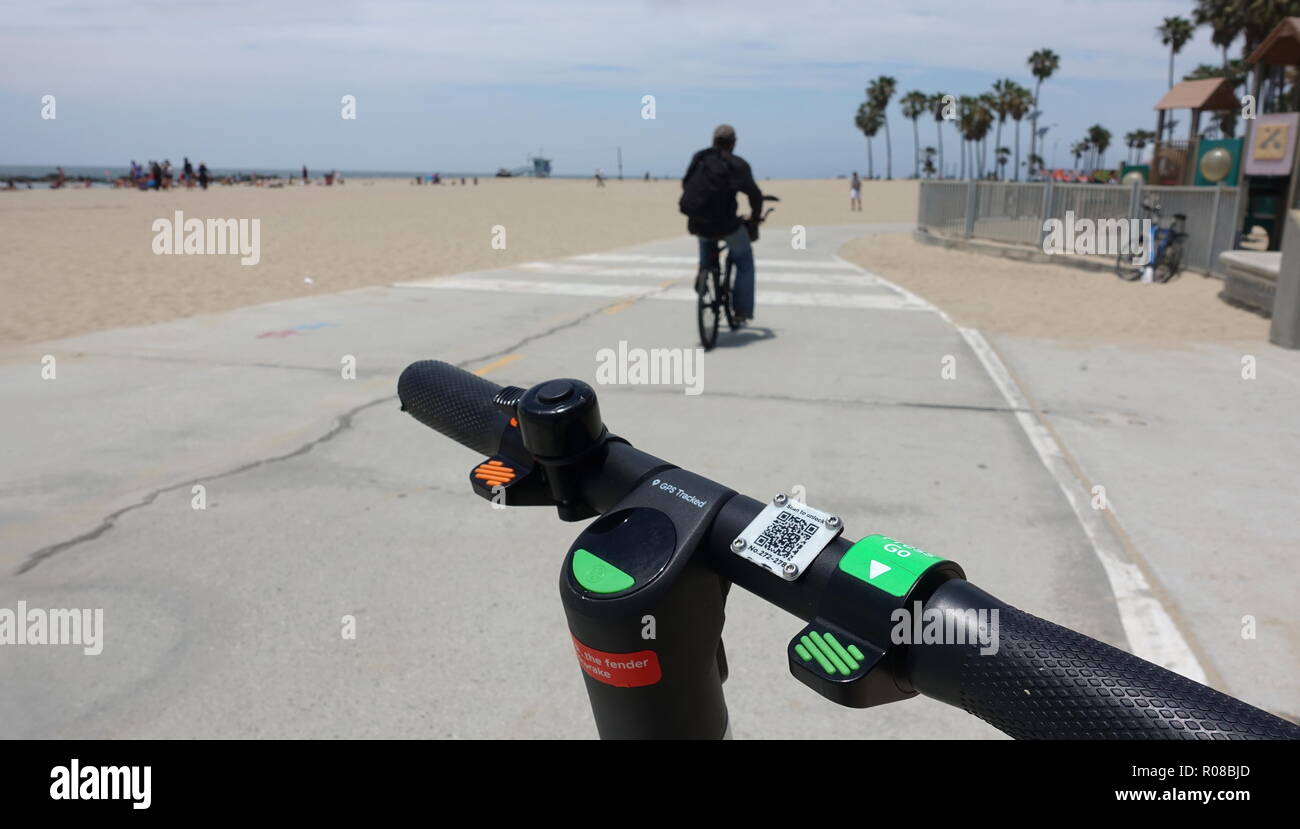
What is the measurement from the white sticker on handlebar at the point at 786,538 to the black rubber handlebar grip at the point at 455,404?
1.73 feet

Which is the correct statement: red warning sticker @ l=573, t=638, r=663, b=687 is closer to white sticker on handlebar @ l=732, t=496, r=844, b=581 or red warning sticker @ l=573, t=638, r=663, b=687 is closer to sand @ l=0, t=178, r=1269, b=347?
white sticker on handlebar @ l=732, t=496, r=844, b=581

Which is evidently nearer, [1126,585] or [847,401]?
[1126,585]

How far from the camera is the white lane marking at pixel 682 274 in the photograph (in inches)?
551

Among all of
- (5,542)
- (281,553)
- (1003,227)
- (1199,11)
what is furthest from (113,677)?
(1199,11)

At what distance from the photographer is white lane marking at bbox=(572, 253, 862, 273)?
16203 mm

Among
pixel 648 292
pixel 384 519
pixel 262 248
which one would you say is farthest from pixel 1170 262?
pixel 262 248

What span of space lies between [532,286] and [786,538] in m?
12.3

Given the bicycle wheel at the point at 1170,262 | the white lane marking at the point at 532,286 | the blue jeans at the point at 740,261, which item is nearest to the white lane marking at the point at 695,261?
the white lane marking at the point at 532,286

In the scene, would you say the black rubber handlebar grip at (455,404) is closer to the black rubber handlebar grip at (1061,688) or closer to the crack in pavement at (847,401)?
the black rubber handlebar grip at (1061,688)

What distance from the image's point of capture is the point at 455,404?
5.06ft

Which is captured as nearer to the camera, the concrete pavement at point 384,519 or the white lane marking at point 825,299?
the concrete pavement at point 384,519

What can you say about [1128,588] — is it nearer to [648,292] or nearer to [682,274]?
[648,292]
